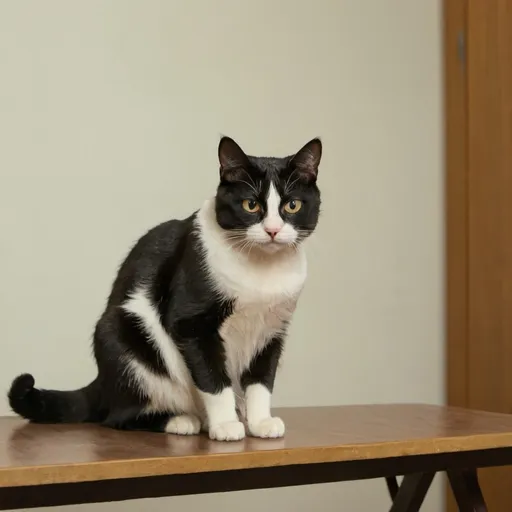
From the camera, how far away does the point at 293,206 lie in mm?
1127

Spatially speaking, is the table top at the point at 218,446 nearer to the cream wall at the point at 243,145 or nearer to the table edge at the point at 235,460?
the table edge at the point at 235,460

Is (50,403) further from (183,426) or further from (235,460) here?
(235,460)

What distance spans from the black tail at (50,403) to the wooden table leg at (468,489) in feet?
1.97

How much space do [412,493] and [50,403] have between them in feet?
2.35

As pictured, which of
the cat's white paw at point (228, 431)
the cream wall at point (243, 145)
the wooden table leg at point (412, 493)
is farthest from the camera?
the cream wall at point (243, 145)

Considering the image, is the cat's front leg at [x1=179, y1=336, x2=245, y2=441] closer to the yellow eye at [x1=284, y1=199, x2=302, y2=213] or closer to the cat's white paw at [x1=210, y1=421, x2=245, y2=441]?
the cat's white paw at [x1=210, y1=421, x2=245, y2=441]

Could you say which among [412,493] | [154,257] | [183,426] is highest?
[154,257]

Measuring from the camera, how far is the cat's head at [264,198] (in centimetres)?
110

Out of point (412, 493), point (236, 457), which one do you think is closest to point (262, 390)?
point (236, 457)

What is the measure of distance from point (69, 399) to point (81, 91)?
0.78 m

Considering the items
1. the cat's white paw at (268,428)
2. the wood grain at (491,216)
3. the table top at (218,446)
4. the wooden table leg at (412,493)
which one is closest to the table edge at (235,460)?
the table top at (218,446)

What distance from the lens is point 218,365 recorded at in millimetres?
1118

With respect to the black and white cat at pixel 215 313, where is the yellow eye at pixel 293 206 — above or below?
above

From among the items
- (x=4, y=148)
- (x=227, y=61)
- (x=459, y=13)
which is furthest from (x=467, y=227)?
(x=4, y=148)
